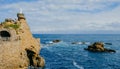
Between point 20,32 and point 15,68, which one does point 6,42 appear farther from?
point 20,32

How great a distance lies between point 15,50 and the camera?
60656 millimetres

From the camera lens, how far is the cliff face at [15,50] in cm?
5734

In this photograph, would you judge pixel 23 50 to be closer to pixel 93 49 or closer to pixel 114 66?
pixel 114 66

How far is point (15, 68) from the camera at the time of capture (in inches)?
2372

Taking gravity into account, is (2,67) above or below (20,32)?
below

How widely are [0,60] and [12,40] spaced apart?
5296mm

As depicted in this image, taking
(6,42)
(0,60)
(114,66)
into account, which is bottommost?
(114,66)

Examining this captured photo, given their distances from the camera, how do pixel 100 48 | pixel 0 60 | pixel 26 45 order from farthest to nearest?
pixel 100 48
pixel 26 45
pixel 0 60

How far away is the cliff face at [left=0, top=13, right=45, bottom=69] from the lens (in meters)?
57.3

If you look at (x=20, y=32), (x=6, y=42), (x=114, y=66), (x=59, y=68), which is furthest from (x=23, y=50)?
(x=114, y=66)

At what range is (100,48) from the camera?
12400 centimetres

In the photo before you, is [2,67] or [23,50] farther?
[23,50]

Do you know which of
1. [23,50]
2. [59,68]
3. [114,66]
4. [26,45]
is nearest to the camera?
[23,50]

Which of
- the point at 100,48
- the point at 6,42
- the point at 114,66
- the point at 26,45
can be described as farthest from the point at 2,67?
the point at 100,48
